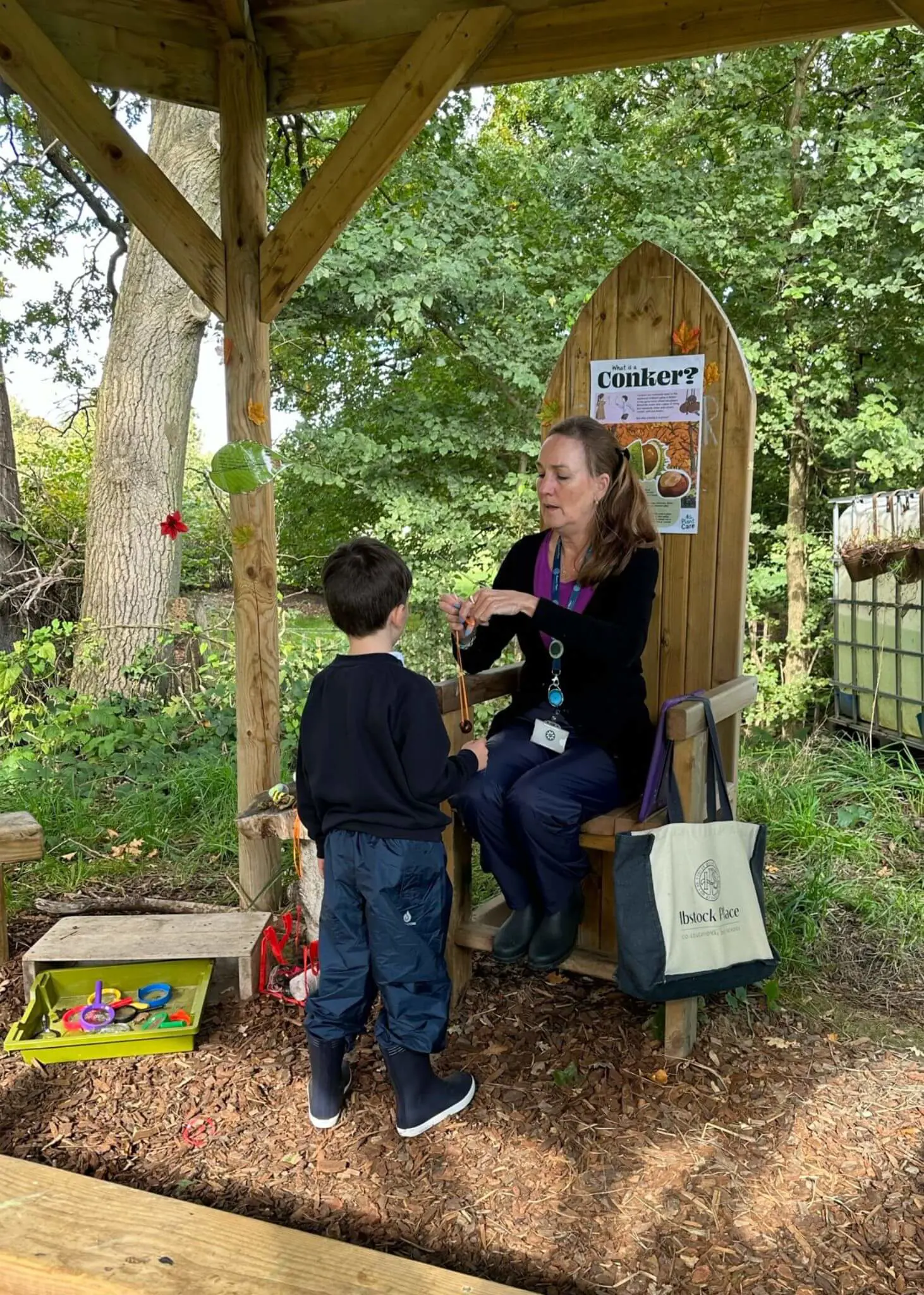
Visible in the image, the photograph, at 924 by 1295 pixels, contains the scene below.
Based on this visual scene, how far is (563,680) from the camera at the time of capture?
2.74 metres

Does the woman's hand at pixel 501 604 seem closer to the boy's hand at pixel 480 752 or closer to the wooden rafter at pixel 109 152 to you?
the boy's hand at pixel 480 752

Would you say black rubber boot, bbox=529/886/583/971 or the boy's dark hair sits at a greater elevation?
the boy's dark hair

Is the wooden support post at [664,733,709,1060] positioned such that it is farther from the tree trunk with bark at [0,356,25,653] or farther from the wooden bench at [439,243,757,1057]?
the tree trunk with bark at [0,356,25,653]

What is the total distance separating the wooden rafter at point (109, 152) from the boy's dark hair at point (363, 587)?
1353 mm

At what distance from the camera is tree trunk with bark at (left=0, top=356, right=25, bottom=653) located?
6.52 m

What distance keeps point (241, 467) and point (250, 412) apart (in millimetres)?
210

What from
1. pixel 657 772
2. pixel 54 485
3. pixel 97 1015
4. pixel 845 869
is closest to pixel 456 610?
pixel 657 772

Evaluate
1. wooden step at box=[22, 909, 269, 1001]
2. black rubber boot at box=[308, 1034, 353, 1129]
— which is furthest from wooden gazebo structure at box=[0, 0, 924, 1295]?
black rubber boot at box=[308, 1034, 353, 1129]

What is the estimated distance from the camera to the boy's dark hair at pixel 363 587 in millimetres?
2074

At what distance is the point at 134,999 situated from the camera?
278cm

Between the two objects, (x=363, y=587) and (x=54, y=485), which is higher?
(x=54, y=485)

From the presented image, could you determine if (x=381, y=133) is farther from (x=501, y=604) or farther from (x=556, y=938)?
(x=556, y=938)

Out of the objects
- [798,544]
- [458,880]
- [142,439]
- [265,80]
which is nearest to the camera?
[458,880]

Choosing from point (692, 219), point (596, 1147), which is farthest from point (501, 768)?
point (692, 219)
